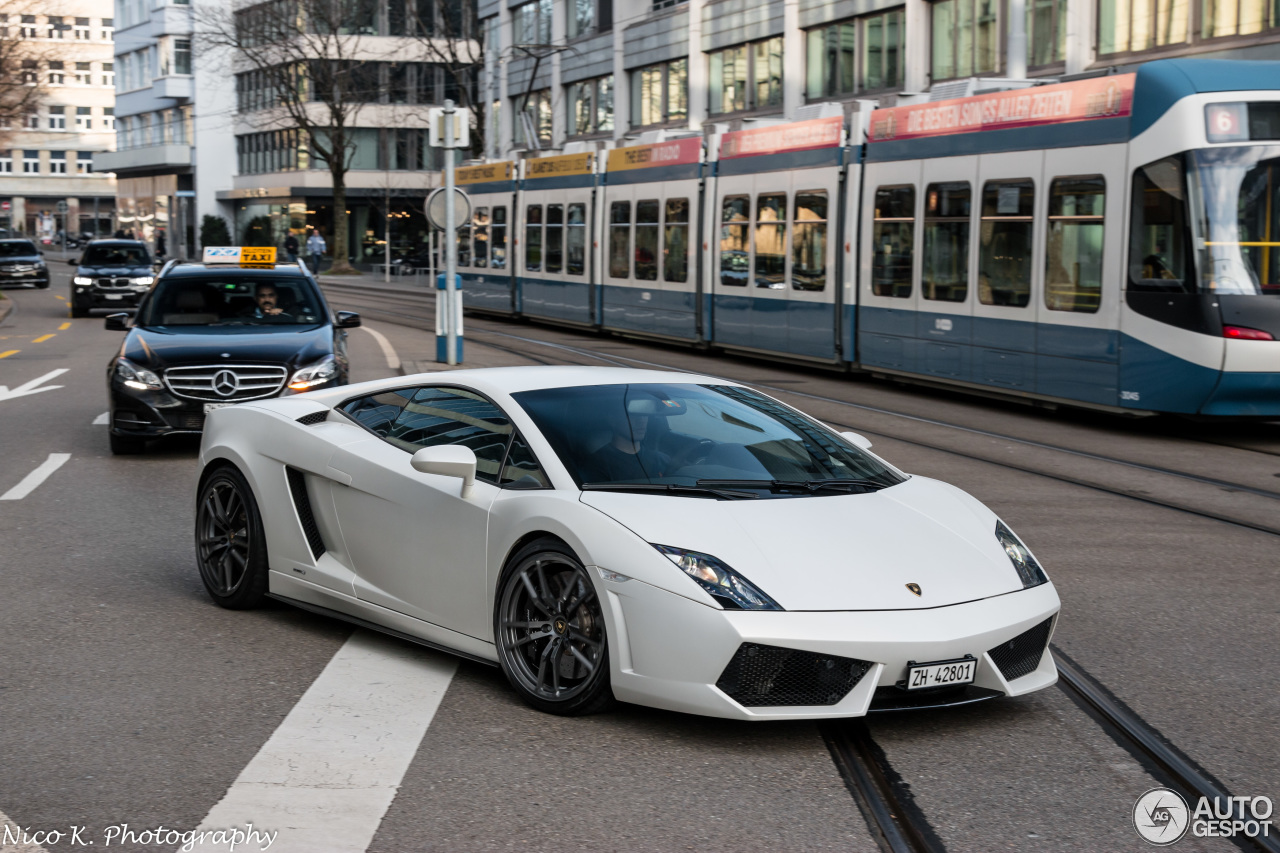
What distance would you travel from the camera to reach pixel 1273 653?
245 inches

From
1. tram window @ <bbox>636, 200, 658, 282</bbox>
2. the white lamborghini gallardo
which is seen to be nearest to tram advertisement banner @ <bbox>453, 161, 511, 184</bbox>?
tram window @ <bbox>636, 200, 658, 282</bbox>

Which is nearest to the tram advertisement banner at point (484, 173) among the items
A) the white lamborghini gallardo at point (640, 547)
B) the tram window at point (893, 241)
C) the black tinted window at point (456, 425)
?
the tram window at point (893, 241)

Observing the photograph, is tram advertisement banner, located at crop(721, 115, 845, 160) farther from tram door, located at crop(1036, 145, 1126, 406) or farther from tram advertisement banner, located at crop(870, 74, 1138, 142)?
tram door, located at crop(1036, 145, 1126, 406)

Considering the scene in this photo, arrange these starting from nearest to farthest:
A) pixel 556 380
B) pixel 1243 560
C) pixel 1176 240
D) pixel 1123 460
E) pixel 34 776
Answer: pixel 34 776, pixel 556 380, pixel 1243 560, pixel 1123 460, pixel 1176 240

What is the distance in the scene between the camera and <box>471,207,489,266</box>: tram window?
33938 mm

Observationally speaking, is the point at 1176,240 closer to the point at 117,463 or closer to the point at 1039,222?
the point at 1039,222

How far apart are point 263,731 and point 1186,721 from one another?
3.11 m

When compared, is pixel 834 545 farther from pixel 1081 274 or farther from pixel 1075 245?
pixel 1075 245

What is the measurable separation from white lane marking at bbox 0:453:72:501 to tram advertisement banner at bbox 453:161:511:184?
819 inches

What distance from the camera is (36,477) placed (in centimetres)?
1116

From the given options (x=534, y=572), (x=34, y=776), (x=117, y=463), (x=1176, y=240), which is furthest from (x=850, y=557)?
(x=1176, y=240)

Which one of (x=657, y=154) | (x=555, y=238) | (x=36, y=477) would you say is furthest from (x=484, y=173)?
(x=36, y=477)

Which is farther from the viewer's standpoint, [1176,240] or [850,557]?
[1176,240]

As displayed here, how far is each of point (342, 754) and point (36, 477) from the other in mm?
7252
